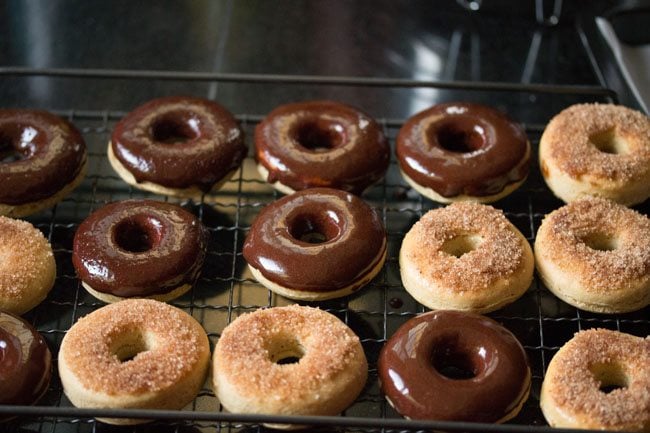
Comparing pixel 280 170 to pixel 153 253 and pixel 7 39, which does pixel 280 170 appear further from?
pixel 7 39

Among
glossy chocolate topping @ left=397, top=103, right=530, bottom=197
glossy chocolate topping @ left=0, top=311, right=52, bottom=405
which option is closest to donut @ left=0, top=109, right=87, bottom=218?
glossy chocolate topping @ left=0, top=311, right=52, bottom=405

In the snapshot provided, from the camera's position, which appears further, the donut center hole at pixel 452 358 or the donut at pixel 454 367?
the donut center hole at pixel 452 358

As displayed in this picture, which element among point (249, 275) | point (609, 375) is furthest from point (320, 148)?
point (609, 375)

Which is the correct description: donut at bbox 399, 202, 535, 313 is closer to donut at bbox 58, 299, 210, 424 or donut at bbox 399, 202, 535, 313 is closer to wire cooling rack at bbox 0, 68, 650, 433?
wire cooling rack at bbox 0, 68, 650, 433

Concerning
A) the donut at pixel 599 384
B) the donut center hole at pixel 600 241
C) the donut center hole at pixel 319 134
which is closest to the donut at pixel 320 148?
the donut center hole at pixel 319 134

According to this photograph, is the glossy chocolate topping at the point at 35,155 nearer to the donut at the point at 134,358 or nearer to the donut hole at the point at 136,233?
the donut hole at the point at 136,233

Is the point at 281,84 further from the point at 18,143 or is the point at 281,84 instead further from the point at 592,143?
the point at 592,143
